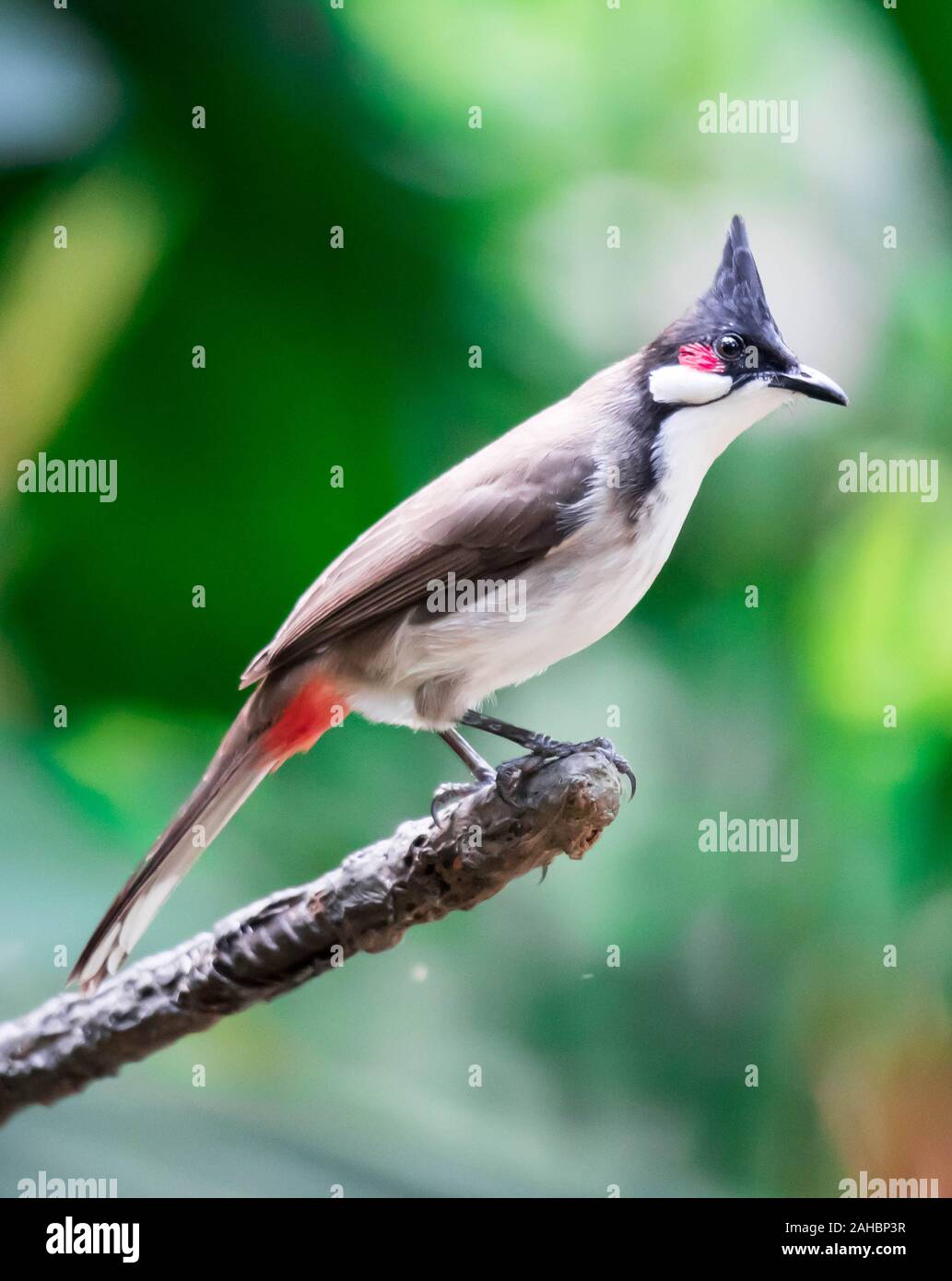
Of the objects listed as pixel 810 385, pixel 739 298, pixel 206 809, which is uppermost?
pixel 739 298

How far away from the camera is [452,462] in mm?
3012

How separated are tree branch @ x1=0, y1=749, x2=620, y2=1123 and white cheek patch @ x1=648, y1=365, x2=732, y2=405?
0.68 metres

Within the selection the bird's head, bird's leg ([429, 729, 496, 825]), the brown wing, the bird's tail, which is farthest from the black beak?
the bird's tail

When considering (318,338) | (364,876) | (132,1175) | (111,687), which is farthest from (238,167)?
(132,1175)

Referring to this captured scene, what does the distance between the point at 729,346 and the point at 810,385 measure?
0.51ft

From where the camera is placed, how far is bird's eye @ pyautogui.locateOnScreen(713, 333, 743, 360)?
7.00ft

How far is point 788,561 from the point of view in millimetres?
2938

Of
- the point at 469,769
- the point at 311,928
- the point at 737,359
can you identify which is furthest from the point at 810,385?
the point at 311,928

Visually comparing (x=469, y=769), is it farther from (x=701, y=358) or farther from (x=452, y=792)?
(x=701, y=358)

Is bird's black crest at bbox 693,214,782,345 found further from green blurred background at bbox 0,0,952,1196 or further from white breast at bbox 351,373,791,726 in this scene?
green blurred background at bbox 0,0,952,1196

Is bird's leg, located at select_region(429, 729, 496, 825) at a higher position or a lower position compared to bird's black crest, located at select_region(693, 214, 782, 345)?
lower

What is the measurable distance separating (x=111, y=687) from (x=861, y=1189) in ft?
6.70

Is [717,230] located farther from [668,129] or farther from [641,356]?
[641,356]

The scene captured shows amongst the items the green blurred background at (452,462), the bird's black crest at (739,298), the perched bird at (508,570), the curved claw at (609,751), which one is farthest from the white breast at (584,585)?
the green blurred background at (452,462)
